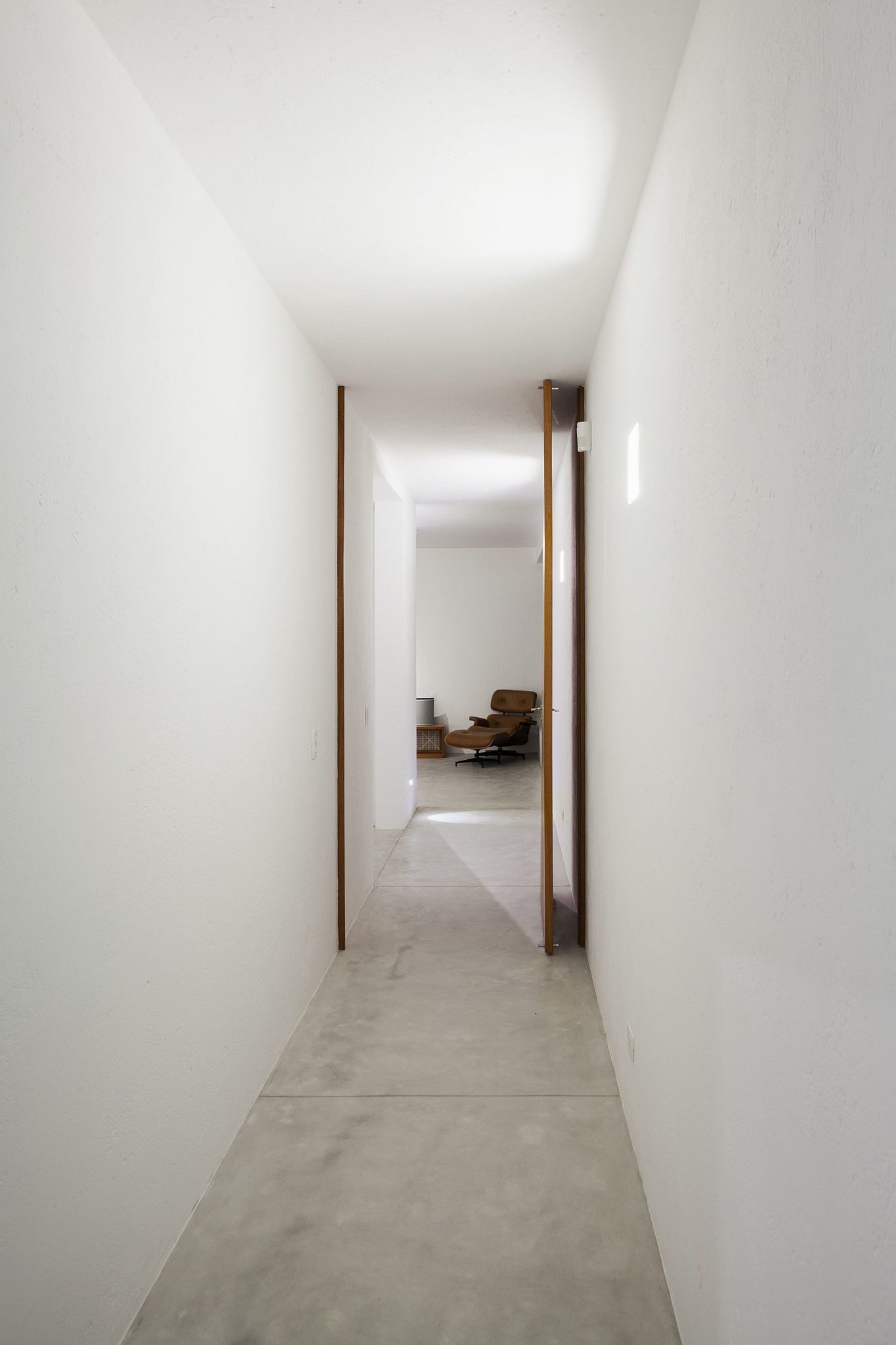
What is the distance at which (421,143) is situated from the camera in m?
2.15

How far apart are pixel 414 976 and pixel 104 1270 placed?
2.18 meters

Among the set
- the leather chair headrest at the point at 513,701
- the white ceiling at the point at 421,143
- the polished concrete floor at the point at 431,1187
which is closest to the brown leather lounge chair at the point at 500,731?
the leather chair headrest at the point at 513,701

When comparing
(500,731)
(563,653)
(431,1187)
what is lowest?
(431,1187)

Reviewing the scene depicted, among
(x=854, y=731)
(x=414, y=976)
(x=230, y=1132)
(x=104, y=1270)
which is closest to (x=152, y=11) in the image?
(x=854, y=731)

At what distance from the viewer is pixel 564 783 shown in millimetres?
6117

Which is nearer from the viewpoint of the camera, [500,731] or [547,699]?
[547,699]

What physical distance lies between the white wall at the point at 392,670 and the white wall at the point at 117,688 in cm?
404

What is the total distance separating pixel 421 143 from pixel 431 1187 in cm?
266

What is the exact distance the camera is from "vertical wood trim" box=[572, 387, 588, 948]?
4.28 m

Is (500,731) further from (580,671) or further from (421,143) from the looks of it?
(421,143)

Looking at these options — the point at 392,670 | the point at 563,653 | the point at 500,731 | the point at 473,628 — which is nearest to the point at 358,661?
the point at 563,653

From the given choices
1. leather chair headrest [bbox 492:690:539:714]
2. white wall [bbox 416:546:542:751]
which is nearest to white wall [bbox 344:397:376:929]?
leather chair headrest [bbox 492:690:539:714]

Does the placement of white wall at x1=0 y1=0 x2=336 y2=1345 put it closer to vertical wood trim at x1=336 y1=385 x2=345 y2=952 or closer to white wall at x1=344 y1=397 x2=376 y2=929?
vertical wood trim at x1=336 y1=385 x2=345 y2=952

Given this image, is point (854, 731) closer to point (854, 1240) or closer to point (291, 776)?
point (854, 1240)
